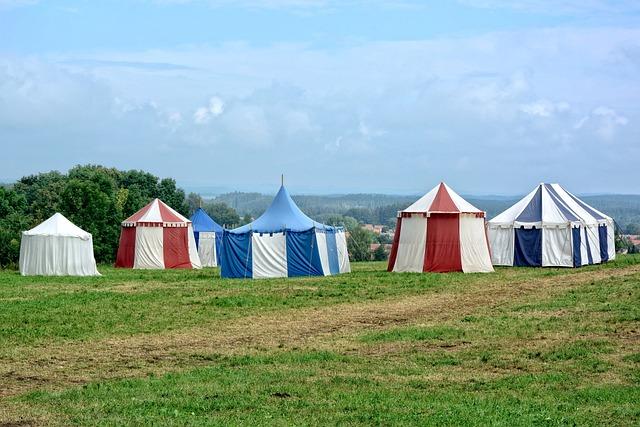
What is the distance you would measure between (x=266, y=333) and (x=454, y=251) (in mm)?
17146

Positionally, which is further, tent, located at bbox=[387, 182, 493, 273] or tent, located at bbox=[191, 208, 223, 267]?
tent, located at bbox=[191, 208, 223, 267]

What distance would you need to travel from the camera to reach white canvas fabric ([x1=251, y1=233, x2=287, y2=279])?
33.5 metres

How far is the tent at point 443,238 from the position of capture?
1359 inches

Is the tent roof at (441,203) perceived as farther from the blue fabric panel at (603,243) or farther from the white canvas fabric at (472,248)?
the blue fabric panel at (603,243)

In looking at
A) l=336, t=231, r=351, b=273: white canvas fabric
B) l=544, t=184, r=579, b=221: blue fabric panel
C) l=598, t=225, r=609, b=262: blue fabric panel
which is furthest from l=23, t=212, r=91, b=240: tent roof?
l=598, t=225, r=609, b=262: blue fabric panel

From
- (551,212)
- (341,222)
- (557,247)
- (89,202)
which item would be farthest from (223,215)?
(557,247)

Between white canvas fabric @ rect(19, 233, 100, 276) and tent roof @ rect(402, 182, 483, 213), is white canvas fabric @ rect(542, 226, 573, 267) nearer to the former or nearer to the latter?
tent roof @ rect(402, 182, 483, 213)

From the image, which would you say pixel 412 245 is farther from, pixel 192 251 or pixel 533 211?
pixel 192 251

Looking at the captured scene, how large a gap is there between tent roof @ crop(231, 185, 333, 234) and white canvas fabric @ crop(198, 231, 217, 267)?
14.9 meters

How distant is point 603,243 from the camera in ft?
131

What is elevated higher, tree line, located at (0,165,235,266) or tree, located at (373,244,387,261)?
tree line, located at (0,165,235,266)

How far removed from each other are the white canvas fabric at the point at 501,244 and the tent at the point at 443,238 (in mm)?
3826

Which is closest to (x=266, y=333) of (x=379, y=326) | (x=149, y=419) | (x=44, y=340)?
(x=379, y=326)

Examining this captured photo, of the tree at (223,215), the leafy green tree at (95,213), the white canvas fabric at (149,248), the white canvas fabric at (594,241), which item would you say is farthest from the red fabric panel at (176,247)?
the tree at (223,215)
